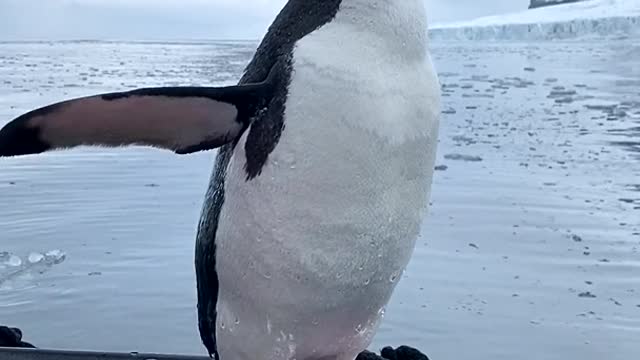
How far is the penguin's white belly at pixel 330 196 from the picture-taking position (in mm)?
1065

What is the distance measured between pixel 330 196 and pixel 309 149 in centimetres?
6

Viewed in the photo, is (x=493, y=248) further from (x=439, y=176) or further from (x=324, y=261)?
(x=324, y=261)

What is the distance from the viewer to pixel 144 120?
105 cm

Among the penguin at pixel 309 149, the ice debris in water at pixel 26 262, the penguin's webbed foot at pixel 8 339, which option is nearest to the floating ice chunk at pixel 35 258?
the ice debris in water at pixel 26 262

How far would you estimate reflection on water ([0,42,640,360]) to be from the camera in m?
2.46

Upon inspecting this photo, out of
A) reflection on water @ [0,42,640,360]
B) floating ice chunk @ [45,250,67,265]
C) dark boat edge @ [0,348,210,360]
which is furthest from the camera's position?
floating ice chunk @ [45,250,67,265]

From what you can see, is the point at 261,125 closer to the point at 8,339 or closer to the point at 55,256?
the point at 8,339

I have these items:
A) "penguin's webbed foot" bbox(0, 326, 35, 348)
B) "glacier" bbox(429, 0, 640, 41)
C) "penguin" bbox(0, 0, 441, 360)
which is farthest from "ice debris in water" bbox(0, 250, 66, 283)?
"glacier" bbox(429, 0, 640, 41)

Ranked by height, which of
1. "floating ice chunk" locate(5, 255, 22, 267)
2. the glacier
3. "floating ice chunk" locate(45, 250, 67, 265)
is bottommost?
the glacier

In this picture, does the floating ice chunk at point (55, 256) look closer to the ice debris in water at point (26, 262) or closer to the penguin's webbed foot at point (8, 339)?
the ice debris in water at point (26, 262)

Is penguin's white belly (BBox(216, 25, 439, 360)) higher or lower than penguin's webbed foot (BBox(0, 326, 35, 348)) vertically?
higher

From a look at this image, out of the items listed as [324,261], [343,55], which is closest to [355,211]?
[324,261]

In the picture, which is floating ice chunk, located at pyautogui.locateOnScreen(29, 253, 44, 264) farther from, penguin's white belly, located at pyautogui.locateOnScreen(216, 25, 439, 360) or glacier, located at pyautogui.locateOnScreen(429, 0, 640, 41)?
glacier, located at pyautogui.locateOnScreen(429, 0, 640, 41)

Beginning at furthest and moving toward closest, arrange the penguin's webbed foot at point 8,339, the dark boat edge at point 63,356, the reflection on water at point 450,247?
the reflection on water at point 450,247 → the penguin's webbed foot at point 8,339 → the dark boat edge at point 63,356
